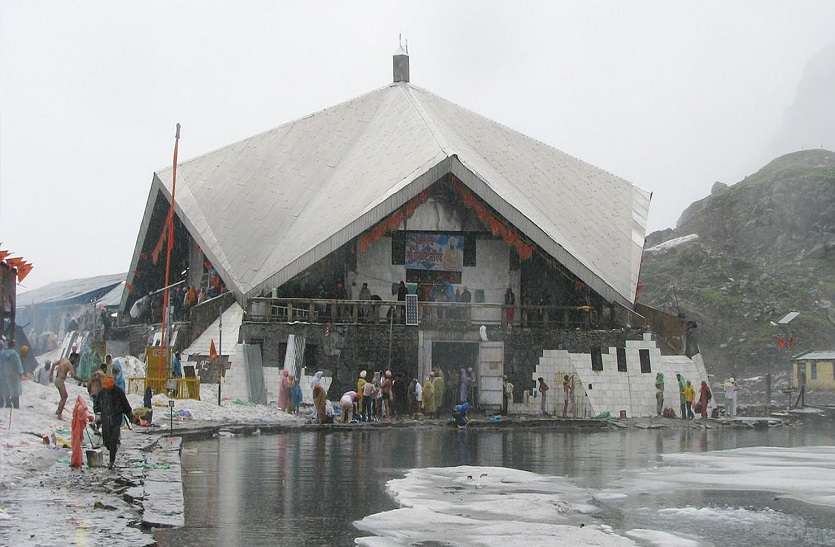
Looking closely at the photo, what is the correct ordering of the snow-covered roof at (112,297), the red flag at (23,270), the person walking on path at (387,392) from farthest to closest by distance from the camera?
the snow-covered roof at (112,297) → the person walking on path at (387,392) → the red flag at (23,270)

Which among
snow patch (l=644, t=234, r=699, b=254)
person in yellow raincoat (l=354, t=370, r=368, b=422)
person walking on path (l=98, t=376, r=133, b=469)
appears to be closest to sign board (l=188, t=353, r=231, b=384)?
person in yellow raincoat (l=354, t=370, r=368, b=422)

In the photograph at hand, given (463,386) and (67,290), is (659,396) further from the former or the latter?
(67,290)

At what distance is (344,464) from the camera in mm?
19016

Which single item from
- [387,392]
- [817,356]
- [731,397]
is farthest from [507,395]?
[817,356]

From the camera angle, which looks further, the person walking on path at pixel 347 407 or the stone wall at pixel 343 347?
the stone wall at pixel 343 347

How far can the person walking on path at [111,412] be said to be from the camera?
17156 millimetres

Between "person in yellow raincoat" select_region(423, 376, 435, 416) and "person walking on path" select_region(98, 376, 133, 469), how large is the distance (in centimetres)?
1922

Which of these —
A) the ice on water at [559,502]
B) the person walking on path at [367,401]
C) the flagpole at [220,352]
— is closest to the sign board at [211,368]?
the flagpole at [220,352]

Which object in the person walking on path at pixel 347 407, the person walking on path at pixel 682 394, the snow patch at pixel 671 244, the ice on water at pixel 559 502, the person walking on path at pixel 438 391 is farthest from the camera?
the snow patch at pixel 671 244

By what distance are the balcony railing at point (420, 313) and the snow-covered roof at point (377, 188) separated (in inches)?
36.2

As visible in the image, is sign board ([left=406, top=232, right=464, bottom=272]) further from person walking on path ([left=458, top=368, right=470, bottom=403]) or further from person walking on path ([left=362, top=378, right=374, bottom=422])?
person walking on path ([left=362, top=378, right=374, bottom=422])

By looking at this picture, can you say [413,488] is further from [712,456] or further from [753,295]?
[753,295]

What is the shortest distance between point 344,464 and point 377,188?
23409 mm

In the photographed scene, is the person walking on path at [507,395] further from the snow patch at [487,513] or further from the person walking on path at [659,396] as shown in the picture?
the snow patch at [487,513]
